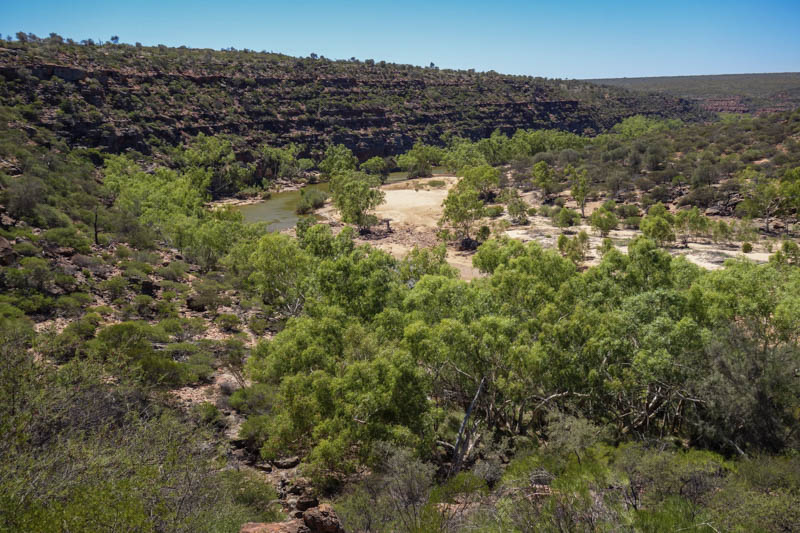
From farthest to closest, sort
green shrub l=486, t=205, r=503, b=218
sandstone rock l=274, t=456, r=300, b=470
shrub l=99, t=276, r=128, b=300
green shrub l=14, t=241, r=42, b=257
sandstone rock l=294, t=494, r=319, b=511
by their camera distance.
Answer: green shrub l=486, t=205, r=503, b=218, shrub l=99, t=276, r=128, b=300, green shrub l=14, t=241, r=42, b=257, sandstone rock l=274, t=456, r=300, b=470, sandstone rock l=294, t=494, r=319, b=511

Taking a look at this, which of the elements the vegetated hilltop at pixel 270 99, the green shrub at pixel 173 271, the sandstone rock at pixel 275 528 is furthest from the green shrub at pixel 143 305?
the vegetated hilltop at pixel 270 99

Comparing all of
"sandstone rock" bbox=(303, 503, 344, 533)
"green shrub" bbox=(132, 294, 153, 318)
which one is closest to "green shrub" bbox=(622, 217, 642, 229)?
"green shrub" bbox=(132, 294, 153, 318)

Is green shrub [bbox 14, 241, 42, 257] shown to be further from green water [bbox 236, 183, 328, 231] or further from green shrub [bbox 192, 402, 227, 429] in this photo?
green water [bbox 236, 183, 328, 231]

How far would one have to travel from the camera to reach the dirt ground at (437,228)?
148 ft

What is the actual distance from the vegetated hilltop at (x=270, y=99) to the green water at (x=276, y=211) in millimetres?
22650

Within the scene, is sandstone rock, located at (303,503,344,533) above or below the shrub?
above

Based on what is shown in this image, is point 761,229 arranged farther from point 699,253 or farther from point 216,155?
point 216,155

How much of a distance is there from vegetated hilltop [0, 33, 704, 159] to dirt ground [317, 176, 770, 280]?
125ft

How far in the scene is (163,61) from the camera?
352 ft

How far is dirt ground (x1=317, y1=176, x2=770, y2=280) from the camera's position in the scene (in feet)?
148

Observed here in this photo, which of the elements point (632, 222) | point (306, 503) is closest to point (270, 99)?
point (632, 222)

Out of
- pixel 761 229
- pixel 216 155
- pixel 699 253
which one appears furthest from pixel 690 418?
pixel 216 155

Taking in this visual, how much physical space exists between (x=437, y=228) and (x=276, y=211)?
30.0 metres

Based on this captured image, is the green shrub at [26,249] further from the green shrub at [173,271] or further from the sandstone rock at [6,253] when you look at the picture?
the green shrub at [173,271]
